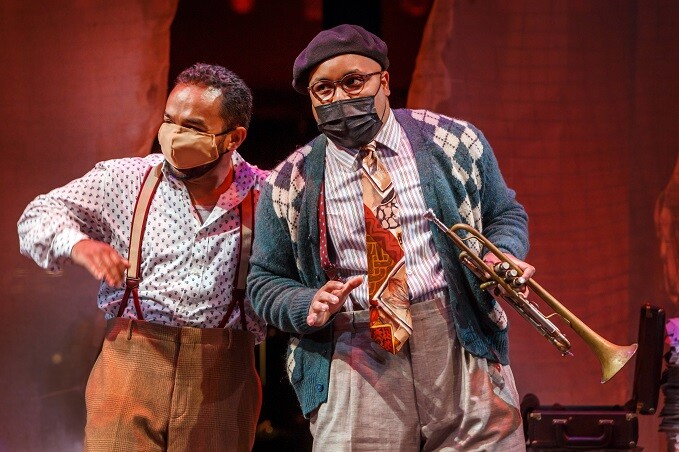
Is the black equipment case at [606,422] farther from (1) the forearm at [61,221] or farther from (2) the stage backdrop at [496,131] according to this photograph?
(1) the forearm at [61,221]

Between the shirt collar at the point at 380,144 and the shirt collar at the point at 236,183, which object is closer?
the shirt collar at the point at 380,144

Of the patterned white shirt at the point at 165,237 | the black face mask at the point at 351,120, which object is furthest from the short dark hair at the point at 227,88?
the black face mask at the point at 351,120

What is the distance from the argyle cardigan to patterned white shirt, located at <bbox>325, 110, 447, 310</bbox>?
35 mm

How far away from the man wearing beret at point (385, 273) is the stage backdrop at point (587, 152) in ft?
7.21

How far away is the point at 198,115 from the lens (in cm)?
337

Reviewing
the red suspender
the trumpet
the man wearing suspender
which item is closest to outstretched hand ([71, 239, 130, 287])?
the man wearing suspender

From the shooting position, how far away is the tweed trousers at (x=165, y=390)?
3.23 m

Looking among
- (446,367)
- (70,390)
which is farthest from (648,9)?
(70,390)

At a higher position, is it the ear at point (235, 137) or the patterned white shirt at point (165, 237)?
the ear at point (235, 137)

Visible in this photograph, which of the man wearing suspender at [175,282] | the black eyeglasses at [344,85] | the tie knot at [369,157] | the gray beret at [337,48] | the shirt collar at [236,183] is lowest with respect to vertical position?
the man wearing suspender at [175,282]

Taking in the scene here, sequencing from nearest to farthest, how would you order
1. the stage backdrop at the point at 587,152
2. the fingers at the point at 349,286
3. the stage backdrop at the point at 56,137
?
the fingers at the point at 349,286 < the stage backdrop at the point at 56,137 < the stage backdrop at the point at 587,152

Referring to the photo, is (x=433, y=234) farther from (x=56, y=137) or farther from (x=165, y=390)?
(x=56, y=137)

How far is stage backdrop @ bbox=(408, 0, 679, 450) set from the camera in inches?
202

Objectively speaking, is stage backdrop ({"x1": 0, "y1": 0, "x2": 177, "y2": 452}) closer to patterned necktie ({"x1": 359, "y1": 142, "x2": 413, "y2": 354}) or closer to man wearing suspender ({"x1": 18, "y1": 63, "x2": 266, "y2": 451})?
man wearing suspender ({"x1": 18, "y1": 63, "x2": 266, "y2": 451})
